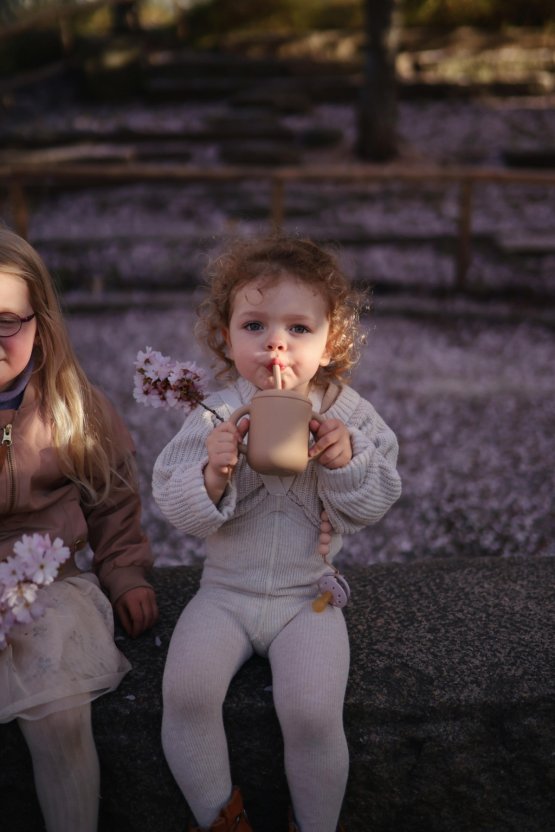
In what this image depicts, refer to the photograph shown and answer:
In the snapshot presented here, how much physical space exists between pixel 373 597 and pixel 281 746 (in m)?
0.55

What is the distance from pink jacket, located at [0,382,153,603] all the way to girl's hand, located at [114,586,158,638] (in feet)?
0.06

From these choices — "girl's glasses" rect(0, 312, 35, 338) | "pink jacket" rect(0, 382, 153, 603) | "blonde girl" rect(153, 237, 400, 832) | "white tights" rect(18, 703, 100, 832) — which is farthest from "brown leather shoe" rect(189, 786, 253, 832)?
"girl's glasses" rect(0, 312, 35, 338)

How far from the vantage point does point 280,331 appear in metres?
1.97

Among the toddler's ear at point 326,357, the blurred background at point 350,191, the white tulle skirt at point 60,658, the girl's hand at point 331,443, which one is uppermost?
the toddler's ear at point 326,357

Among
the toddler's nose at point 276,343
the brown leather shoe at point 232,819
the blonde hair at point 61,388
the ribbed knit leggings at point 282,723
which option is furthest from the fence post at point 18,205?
the brown leather shoe at point 232,819

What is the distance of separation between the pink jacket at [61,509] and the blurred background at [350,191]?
0.77 m

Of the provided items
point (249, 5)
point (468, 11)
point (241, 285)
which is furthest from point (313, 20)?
point (241, 285)

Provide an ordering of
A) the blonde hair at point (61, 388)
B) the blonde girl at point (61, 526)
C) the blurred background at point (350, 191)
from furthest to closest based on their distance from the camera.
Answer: the blurred background at point (350, 191), the blonde hair at point (61, 388), the blonde girl at point (61, 526)

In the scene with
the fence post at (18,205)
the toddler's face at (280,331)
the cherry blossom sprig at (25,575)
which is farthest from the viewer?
the fence post at (18,205)

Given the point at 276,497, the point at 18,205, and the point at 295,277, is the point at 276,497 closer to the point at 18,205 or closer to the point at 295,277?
the point at 295,277

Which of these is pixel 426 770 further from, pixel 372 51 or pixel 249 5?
pixel 249 5

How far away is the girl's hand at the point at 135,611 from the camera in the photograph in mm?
2215

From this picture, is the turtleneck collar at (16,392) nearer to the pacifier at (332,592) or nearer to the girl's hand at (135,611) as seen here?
the girl's hand at (135,611)

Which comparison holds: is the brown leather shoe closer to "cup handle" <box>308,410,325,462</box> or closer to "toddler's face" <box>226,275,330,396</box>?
"cup handle" <box>308,410,325,462</box>
